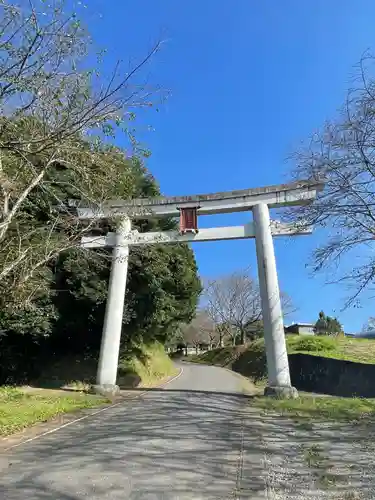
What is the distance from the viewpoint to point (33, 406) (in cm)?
981

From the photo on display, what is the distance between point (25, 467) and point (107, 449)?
1.25 metres

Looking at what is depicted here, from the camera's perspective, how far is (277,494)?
14.9 feet

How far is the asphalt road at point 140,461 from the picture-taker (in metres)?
4.56

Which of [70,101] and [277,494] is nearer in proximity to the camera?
[277,494]

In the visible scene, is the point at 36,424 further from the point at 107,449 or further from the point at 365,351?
the point at 365,351

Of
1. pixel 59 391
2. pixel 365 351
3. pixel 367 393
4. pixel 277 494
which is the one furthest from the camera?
pixel 365 351

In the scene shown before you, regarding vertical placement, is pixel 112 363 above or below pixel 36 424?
above

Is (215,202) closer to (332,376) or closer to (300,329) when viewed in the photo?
(332,376)

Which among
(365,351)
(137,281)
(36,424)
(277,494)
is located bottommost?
(277,494)

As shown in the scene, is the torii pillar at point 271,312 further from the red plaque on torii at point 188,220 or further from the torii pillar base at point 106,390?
the torii pillar base at point 106,390

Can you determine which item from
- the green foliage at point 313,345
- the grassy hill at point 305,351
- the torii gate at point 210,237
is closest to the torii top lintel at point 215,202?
the torii gate at point 210,237

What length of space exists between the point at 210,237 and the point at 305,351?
12.5 meters

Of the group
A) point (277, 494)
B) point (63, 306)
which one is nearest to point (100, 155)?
point (277, 494)

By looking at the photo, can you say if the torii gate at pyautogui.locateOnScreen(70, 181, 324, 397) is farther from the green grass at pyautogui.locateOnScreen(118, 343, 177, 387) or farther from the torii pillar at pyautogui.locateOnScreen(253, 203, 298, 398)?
the green grass at pyautogui.locateOnScreen(118, 343, 177, 387)
